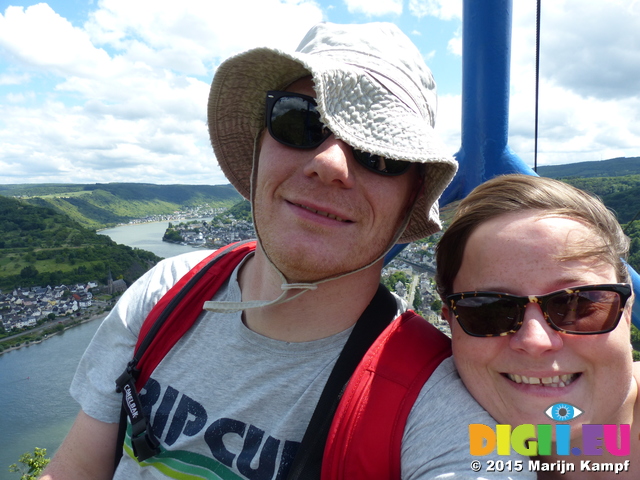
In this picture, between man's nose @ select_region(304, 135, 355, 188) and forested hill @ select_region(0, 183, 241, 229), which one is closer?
man's nose @ select_region(304, 135, 355, 188)

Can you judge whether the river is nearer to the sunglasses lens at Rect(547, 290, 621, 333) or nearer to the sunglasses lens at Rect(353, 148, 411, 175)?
the sunglasses lens at Rect(353, 148, 411, 175)

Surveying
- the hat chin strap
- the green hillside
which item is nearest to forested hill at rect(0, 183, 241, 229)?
the green hillside

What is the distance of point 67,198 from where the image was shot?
108375 millimetres

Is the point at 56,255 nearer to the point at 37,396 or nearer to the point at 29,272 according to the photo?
the point at 29,272

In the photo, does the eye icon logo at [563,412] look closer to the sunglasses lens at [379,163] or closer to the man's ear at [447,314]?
the man's ear at [447,314]

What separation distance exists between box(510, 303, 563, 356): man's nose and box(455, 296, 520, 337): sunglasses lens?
25mm

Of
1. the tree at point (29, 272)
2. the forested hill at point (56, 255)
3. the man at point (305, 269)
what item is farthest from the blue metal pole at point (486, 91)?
the tree at point (29, 272)

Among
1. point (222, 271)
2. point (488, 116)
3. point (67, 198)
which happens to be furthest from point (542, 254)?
point (67, 198)

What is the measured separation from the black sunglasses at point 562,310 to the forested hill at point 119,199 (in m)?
104

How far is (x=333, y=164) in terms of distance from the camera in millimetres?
1067

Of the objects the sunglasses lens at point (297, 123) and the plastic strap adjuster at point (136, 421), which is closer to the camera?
the sunglasses lens at point (297, 123)

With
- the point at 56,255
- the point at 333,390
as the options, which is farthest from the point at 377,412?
the point at 56,255

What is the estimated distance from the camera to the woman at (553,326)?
3.11 feet

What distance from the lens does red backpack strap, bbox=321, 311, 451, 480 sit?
0.95 m
